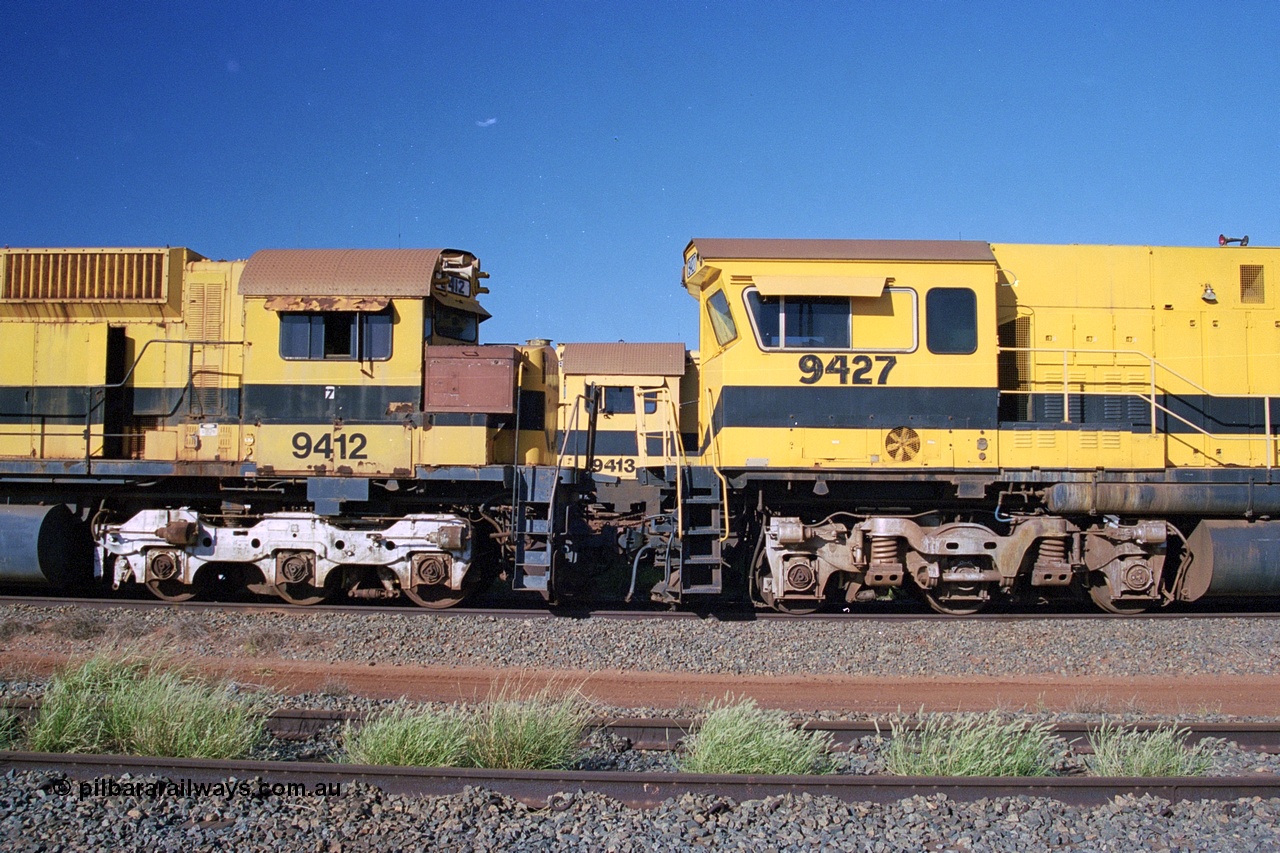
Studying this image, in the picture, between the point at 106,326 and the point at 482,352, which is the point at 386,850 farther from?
the point at 106,326

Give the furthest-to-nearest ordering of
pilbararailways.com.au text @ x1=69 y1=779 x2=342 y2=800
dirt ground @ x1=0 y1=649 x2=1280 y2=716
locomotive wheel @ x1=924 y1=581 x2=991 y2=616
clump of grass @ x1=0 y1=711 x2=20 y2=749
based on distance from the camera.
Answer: locomotive wheel @ x1=924 y1=581 x2=991 y2=616 → dirt ground @ x1=0 y1=649 x2=1280 y2=716 → clump of grass @ x1=0 y1=711 x2=20 y2=749 → pilbararailways.com.au text @ x1=69 y1=779 x2=342 y2=800

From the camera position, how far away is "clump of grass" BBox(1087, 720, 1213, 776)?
5258 millimetres

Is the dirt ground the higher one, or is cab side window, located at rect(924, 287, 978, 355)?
cab side window, located at rect(924, 287, 978, 355)

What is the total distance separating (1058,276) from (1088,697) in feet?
16.3

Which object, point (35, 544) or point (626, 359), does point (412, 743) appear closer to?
point (35, 544)

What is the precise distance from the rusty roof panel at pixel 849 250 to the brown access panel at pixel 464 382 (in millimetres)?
2765

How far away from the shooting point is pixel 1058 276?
32.2 feet

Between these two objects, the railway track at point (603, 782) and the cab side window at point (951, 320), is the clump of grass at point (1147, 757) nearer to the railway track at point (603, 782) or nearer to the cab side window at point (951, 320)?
the railway track at point (603, 782)

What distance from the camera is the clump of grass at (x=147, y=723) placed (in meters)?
5.33

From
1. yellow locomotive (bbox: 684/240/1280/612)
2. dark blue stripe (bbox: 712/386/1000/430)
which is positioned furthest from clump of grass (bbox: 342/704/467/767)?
dark blue stripe (bbox: 712/386/1000/430)

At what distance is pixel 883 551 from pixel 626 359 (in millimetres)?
10497

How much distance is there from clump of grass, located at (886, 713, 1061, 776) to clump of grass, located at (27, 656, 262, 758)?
4241 mm

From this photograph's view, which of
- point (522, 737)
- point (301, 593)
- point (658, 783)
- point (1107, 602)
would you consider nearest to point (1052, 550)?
point (1107, 602)

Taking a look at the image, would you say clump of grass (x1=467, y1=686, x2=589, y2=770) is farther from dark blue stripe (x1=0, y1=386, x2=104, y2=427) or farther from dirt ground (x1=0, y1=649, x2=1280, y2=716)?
dark blue stripe (x1=0, y1=386, x2=104, y2=427)
